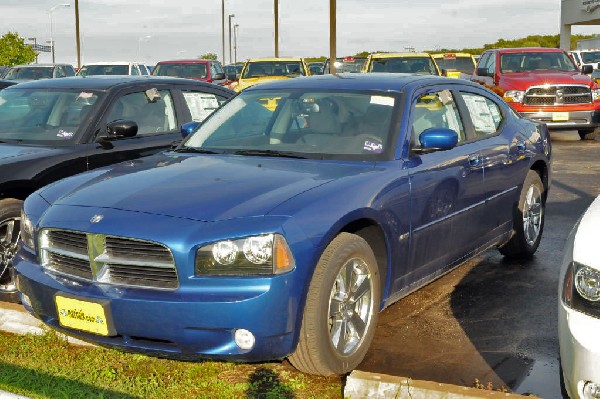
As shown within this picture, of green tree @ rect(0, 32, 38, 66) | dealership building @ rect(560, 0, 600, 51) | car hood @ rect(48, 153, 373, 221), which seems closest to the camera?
car hood @ rect(48, 153, 373, 221)

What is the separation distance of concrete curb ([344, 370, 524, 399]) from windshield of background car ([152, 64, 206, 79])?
20.5 meters

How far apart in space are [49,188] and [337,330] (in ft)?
6.40

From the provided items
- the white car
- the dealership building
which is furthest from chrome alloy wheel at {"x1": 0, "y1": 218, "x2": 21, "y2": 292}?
the dealership building

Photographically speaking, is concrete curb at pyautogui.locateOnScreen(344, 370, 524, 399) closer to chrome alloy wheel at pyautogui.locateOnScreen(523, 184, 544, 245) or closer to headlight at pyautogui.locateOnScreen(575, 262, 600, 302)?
headlight at pyautogui.locateOnScreen(575, 262, 600, 302)

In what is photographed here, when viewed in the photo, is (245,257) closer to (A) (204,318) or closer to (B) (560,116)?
(A) (204,318)

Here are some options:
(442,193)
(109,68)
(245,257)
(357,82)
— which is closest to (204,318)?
(245,257)

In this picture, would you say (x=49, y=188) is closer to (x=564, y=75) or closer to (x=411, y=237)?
(x=411, y=237)

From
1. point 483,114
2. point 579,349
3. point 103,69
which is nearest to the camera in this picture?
point 579,349

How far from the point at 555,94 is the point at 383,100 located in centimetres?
1270

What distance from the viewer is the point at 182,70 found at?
79.6 feet

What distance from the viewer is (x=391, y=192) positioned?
4828mm

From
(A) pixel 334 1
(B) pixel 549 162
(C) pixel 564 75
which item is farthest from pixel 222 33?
(B) pixel 549 162

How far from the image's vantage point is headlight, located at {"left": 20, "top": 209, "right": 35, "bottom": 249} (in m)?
4.65

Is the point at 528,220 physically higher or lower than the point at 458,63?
lower
